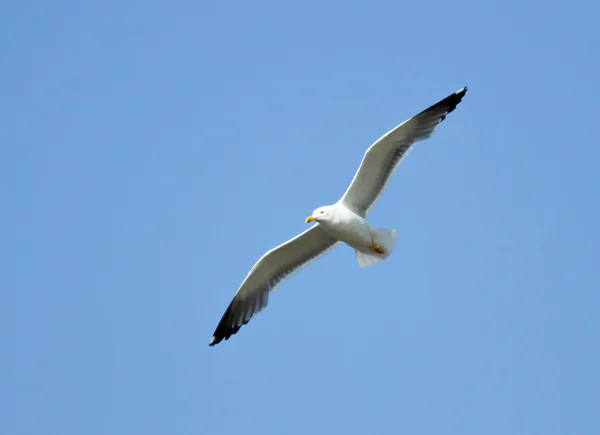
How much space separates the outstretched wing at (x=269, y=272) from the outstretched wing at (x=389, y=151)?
0.77 metres

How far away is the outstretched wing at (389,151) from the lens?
1281 cm

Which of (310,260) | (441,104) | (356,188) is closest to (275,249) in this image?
(310,260)

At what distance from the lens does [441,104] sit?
13.0 m

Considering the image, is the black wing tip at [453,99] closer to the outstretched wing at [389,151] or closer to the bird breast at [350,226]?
the outstretched wing at [389,151]

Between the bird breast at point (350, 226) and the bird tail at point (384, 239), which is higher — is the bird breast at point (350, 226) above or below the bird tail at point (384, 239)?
above

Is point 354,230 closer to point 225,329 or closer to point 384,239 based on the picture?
point 384,239

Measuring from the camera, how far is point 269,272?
1404 centimetres

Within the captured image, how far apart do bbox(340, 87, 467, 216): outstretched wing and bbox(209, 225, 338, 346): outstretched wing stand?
2.52ft

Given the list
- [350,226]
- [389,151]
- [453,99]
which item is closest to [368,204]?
[350,226]

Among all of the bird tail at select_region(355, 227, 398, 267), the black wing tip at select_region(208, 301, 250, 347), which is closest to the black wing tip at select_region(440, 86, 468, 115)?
the bird tail at select_region(355, 227, 398, 267)

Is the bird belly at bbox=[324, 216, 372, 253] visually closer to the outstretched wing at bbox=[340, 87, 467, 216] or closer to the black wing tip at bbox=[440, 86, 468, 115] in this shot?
the outstretched wing at bbox=[340, 87, 467, 216]

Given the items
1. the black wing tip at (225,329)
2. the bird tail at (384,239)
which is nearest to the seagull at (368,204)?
the bird tail at (384,239)

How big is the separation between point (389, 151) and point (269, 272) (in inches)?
98.7

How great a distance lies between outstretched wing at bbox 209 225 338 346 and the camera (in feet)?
44.9
